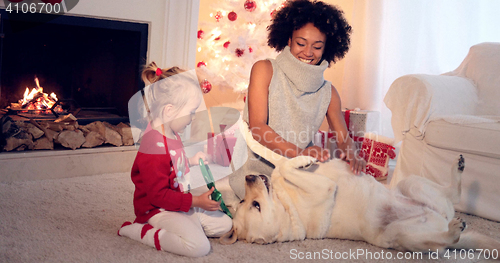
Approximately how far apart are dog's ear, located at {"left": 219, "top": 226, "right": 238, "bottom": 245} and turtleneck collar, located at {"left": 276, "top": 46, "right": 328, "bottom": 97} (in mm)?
660

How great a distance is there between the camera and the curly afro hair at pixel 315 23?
62.2 inches

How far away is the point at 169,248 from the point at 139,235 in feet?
0.43

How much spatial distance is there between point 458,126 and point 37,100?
2.33 metres

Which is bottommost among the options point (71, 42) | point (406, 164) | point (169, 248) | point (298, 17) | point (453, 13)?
point (169, 248)

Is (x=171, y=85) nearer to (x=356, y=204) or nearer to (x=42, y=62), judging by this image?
(x=356, y=204)

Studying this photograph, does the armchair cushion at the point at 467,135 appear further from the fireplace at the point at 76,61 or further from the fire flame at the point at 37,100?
the fire flame at the point at 37,100

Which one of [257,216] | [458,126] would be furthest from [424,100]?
[257,216]

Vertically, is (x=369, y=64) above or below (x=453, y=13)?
below

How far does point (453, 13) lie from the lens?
10.1 feet

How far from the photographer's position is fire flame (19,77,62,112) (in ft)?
6.90

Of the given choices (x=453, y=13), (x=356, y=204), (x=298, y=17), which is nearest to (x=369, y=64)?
(x=453, y=13)

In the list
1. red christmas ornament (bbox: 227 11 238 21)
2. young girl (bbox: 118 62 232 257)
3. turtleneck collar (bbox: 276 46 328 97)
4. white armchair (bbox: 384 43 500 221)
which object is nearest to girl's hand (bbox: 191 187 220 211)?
young girl (bbox: 118 62 232 257)

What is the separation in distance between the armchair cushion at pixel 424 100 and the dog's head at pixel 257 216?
1174mm

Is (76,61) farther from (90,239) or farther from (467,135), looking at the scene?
(467,135)
